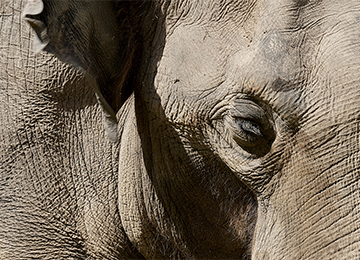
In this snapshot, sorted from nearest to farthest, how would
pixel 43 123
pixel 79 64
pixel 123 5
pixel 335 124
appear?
1. pixel 335 124
2. pixel 79 64
3. pixel 123 5
4. pixel 43 123

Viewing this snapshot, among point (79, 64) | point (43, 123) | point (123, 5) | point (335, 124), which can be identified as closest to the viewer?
point (335, 124)

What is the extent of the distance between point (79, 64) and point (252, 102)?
33 cm

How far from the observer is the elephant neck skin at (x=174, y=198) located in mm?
1360

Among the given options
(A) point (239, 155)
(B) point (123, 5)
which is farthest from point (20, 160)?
(A) point (239, 155)

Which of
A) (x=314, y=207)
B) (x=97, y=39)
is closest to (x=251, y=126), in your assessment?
(x=314, y=207)

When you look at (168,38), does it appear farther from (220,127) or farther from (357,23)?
(357,23)

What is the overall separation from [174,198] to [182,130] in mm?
242

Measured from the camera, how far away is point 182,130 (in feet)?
4.21

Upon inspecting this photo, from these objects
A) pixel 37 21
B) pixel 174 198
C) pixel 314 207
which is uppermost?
pixel 37 21

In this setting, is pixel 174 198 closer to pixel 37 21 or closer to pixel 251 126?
pixel 251 126

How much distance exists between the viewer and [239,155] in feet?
3.82

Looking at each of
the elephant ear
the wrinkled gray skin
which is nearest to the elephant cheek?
the wrinkled gray skin

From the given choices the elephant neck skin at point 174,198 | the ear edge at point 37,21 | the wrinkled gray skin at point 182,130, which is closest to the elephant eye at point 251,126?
the wrinkled gray skin at point 182,130

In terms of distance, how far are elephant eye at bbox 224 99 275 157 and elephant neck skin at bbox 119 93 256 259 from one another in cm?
20
